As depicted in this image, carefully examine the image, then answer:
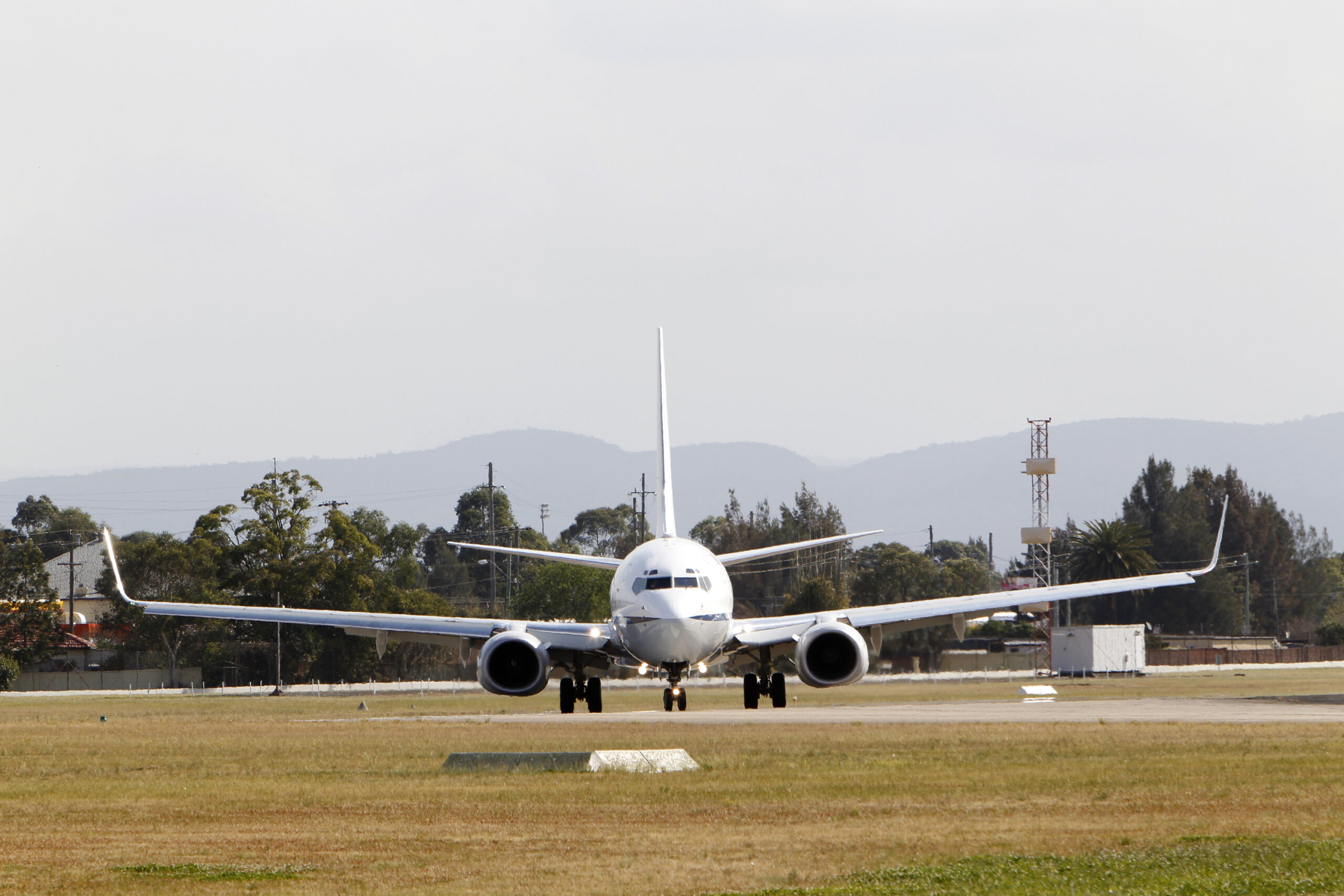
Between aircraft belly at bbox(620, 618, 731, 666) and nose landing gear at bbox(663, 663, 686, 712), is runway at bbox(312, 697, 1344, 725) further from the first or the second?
aircraft belly at bbox(620, 618, 731, 666)

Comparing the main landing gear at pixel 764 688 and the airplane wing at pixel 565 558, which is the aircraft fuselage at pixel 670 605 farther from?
the main landing gear at pixel 764 688

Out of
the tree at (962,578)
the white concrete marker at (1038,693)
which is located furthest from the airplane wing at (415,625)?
the tree at (962,578)

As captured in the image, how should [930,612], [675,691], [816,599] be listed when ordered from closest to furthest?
[675,691] → [930,612] → [816,599]

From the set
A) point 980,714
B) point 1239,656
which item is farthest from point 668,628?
point 1239,656

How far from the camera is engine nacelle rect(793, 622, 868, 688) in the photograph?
36.9m

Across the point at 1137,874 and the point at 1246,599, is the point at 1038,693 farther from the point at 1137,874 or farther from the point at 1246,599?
the point at 1246,599

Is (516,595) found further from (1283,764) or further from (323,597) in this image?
(1283,764)

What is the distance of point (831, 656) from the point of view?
3725 centimetres

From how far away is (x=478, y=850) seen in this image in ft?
83.4

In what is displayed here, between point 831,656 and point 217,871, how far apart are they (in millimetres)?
17705

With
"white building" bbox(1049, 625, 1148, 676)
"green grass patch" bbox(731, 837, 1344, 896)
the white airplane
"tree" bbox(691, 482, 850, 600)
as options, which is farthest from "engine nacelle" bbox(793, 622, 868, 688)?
"tree" bbox(691, 482, 850, 600)

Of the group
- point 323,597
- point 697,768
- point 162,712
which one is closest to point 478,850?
point 697,768

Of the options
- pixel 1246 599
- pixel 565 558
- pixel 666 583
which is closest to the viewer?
pixel 666 583

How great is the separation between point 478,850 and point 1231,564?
602 ft
